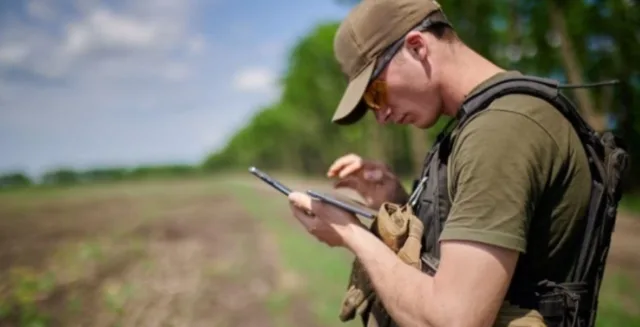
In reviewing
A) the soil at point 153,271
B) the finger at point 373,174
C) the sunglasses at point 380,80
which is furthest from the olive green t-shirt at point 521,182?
the soil at point 153,271

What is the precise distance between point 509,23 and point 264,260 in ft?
47.9

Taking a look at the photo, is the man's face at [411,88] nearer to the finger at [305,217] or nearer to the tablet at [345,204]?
the tablet at [345,204]

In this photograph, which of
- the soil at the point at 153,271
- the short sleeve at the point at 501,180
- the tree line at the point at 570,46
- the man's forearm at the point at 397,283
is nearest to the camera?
the short sleeve at the point at 501,180

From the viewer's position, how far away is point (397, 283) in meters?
1.77

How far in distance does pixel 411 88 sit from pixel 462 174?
508 mm

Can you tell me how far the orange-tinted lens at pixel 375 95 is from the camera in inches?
81.5

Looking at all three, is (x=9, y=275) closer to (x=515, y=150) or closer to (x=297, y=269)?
(x=297, y=269)

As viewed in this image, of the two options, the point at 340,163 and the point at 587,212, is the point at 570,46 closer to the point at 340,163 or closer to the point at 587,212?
the point at 340,163

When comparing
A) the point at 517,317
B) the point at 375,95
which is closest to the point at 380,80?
the point at 375,95

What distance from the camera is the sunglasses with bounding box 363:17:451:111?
193cm

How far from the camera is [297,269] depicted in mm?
10414

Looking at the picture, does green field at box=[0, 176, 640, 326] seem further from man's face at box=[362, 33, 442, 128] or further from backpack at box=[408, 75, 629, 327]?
man's face at box=[362, 33, 442, 128]

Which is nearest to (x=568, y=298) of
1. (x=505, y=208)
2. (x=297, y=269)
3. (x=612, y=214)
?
(x=612, y=214)

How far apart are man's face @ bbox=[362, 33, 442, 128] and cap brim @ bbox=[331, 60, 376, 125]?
0.05 meters
